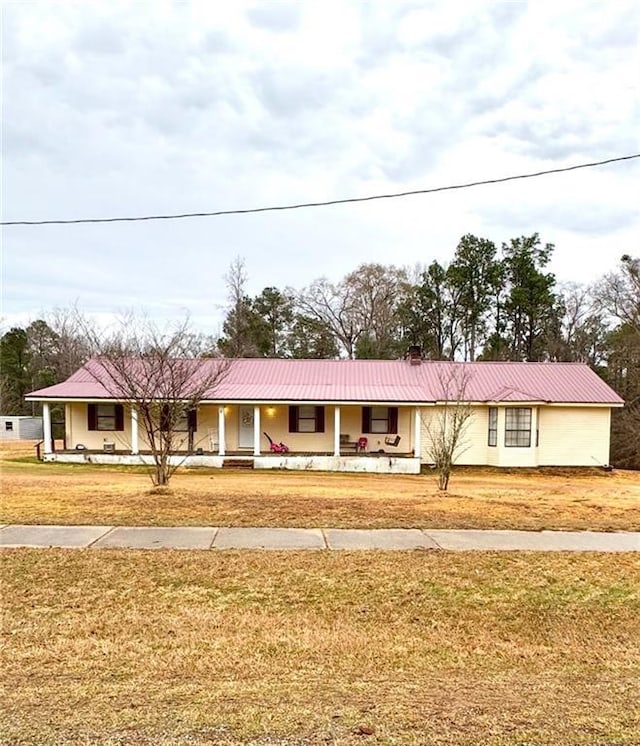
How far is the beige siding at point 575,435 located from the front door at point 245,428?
11.7m

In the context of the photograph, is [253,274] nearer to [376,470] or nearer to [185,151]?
[376,470]

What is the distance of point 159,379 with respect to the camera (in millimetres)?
13828

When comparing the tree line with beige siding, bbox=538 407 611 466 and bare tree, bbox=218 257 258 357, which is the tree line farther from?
beige siding, bbox=538 407 611 466

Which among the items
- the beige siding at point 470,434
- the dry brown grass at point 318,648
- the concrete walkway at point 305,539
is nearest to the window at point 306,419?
the beige siding at point 470,434

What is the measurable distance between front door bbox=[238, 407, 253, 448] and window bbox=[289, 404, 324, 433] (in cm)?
168

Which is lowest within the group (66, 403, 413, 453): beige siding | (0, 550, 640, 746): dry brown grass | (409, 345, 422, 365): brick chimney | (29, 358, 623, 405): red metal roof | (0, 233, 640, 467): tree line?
(66, 403, 413, 453): beige siding

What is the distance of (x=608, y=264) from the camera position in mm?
37438

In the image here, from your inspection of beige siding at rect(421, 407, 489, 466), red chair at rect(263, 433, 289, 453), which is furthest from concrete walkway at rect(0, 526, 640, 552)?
beige siding at rect(421, 407, 489, 466)

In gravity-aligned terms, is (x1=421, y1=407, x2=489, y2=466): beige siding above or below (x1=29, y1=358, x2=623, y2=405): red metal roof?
below

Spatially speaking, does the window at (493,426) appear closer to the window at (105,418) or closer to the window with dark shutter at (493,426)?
the window with dark shutter at (493,426)

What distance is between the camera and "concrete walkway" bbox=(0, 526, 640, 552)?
635cm

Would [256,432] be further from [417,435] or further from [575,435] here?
[575,435]

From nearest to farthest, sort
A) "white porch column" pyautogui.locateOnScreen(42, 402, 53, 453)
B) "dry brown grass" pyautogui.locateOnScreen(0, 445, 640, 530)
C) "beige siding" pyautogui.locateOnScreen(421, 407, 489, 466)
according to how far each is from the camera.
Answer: "dry brown grass" pyautogui.locateOnScreen(0, 445, 640, 530), "white porch column" pyautogui.locateOnScreen(42, 402, 53, 453), "beige siding" pyautogui.locateOnScreen(421, 407, 489, 466)

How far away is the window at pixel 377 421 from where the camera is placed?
23.3 metres
